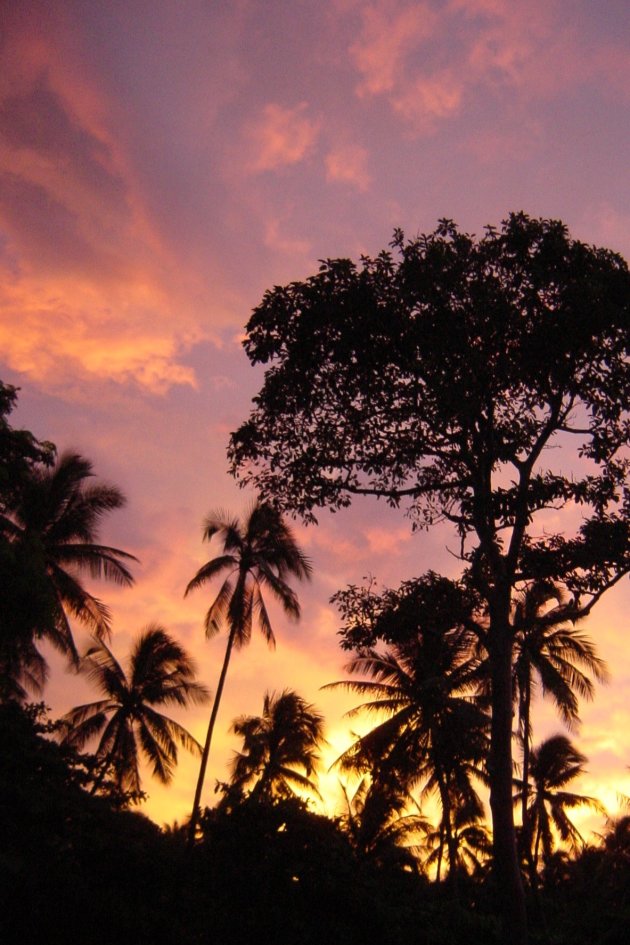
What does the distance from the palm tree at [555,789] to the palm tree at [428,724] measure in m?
8.99

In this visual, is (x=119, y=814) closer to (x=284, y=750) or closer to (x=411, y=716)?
(x=411, y=716)

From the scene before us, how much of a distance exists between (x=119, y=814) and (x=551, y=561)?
805 centimetres

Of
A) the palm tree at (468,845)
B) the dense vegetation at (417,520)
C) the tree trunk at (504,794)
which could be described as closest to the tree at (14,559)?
the dense vegetation at (417,520)

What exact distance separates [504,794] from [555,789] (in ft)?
99.5

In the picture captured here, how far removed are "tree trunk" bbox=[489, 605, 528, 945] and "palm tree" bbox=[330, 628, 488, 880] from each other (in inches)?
604

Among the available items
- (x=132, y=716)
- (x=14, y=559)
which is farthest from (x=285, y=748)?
(x=14, y=559)

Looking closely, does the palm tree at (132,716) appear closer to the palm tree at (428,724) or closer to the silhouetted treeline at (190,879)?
the palm tree at (428,724)

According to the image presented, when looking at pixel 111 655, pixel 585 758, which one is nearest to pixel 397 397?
pixel 111 655

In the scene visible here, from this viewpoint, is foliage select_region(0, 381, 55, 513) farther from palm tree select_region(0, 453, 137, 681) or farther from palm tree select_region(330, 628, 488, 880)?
palm tree select_region(330, 628, 488, 880)

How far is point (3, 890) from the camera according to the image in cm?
1104

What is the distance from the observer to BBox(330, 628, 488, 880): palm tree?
92.4ft

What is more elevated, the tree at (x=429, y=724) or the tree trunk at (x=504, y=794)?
the tree at (x=429, y=724)

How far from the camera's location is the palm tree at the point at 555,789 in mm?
37094

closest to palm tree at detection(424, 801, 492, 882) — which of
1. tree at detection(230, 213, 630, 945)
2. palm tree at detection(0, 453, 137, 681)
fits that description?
palm tree at detection(0, 453, 137, 681)
